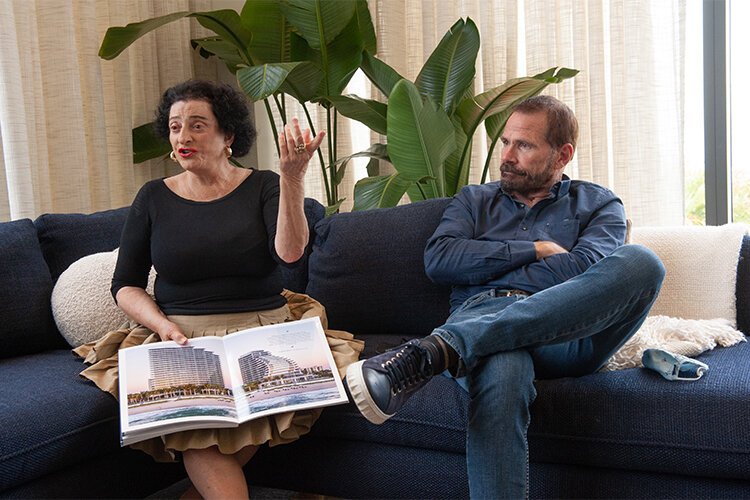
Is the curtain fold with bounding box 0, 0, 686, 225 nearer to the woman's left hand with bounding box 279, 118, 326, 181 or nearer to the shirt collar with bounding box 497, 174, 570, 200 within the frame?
the shirt collar with bounding box 497, 174, 570, 200

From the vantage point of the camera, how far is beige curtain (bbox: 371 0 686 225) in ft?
9.86

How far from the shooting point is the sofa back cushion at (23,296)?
2.11 meters

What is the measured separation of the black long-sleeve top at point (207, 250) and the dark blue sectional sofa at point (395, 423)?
28cm

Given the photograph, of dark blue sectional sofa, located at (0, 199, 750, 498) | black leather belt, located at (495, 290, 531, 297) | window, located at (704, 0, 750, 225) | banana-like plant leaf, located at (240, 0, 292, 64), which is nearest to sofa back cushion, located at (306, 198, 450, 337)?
dark blue sectional sofa, located at (0, 199, 750, 498)

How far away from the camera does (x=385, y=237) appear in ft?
7.36

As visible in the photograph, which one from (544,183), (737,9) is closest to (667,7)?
(737,9)

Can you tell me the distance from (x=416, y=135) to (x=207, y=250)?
0.97 m

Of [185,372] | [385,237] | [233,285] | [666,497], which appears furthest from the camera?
[385,237]

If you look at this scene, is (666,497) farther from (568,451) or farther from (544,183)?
(544,183)

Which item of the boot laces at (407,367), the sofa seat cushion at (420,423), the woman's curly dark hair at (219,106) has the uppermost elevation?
the woman's curly dark hair at (219,106)

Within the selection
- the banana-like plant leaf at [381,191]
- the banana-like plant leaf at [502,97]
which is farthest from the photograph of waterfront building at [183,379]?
the banana-like plant leaf at [502,97]

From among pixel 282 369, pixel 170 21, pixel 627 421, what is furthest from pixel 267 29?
pixel 627 421

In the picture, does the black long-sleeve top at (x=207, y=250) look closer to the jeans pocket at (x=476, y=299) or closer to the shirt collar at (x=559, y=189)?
the jeans pocket at (x=476, y=299)

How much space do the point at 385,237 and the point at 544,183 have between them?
46 cm
